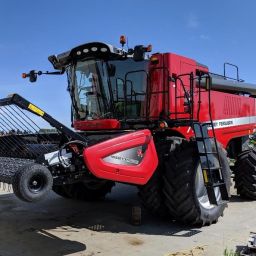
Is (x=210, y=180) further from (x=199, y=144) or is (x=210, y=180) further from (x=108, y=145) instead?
(x=108, y=145)

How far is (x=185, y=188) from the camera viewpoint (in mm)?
5836

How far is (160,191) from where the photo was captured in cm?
617

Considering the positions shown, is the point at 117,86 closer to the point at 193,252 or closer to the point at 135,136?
the point at 135,136

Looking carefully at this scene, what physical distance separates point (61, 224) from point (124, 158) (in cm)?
185

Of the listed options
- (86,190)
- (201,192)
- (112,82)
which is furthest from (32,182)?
(86,190)

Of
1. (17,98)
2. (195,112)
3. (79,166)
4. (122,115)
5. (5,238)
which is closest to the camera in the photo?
(17,98)

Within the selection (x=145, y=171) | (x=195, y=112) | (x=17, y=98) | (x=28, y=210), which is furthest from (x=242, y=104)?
(x=17, y=98)

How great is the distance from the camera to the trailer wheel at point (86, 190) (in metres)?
7.76

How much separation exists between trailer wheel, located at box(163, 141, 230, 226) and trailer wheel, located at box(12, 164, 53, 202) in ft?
6.38

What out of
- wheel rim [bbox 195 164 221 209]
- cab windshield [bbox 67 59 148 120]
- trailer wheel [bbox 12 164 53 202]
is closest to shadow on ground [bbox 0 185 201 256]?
wheel rim [bbox 195 164 221 209]

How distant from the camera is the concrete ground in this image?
5156mm

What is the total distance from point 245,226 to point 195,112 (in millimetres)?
2003

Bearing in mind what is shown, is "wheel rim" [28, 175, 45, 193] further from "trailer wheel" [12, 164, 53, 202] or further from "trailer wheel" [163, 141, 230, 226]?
"trailer wheel" [163, 141, 230, 226]

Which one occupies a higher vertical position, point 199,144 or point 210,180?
point 199,144
